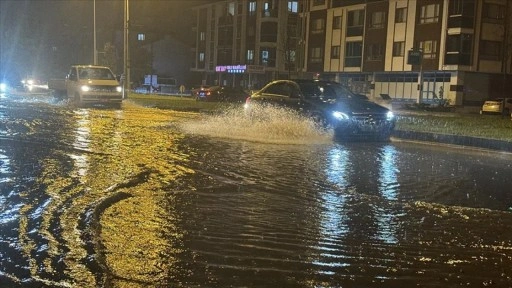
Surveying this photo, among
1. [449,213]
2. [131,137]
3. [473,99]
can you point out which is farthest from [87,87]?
[473,99]

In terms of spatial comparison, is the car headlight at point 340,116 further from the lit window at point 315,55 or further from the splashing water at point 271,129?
the lit window at point 315,55

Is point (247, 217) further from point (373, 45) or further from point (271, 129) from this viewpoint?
point (373, 45)

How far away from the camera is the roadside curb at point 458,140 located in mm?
15102

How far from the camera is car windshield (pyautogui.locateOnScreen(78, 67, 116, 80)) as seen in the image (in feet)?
90.7

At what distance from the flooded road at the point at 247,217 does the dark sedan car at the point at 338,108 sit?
1954mm

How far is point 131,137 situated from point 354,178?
22.7ft

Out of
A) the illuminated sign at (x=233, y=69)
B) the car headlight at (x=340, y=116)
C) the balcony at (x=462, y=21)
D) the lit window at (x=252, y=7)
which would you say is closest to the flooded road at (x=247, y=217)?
the car headlight at (x=340, y=116)

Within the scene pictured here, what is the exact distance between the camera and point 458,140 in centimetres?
1611

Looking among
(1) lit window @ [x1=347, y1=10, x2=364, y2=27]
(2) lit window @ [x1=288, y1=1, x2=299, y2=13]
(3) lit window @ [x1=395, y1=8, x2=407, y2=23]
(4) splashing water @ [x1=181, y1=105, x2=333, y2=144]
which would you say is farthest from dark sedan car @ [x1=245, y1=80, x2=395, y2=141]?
(2) lit window @ [x1=288, y1=1, x2=299, y2=13]

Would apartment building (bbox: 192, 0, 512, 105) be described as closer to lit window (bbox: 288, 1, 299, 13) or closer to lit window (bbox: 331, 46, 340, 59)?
lit window (bbox: 288, 1, 299, 13)

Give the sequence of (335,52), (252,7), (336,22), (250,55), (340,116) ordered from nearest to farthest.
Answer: (340,116), (336,22), (335,52), (252,7), (250,55)

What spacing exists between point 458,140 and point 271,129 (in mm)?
5224

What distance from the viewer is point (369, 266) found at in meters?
4.91

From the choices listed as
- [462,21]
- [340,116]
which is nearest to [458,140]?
[340,116]
